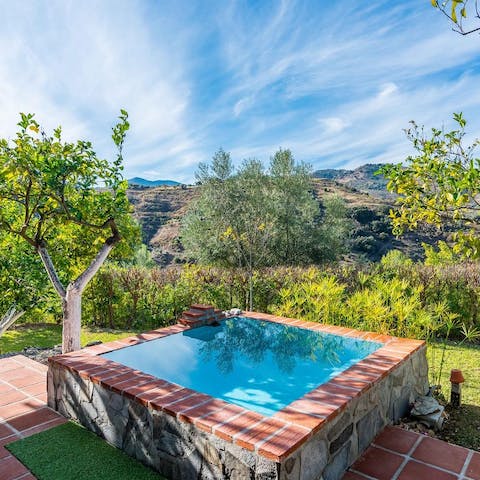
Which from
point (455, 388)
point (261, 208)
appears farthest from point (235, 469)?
Result: point (261, 208)

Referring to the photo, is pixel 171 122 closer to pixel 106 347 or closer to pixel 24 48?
pixel 24 48

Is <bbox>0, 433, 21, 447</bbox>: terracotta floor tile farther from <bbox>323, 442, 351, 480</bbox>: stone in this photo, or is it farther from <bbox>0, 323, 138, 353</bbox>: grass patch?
<bbox>0, 323, 138, 353</bbox>: grass patch

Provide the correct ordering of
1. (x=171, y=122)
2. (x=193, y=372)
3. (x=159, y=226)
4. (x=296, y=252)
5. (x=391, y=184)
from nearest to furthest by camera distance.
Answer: (x=391, y=184) → (x=193, y=372) → (x=171, y=122) → (x=296, y=252) → (x=159, y=226)

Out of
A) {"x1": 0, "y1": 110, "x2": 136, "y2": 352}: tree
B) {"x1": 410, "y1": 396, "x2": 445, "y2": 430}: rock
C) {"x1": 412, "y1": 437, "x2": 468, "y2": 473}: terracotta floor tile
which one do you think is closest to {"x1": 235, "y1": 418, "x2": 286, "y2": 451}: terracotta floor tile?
{"x1": 412, "y1": 437, "x2": 468, "y2": 473}: terracotta floor tile

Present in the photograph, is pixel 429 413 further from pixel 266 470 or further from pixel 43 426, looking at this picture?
pixel 43 426

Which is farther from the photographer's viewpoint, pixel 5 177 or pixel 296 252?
pixel 296 252

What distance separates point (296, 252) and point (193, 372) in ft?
48.4

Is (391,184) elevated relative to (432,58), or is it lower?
lower

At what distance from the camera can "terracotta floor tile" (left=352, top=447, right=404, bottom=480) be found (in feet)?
10.3

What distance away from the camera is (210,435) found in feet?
9.11

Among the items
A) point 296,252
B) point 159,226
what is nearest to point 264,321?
point 296,252

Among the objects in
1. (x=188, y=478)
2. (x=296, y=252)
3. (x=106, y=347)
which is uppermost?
(x=296, y=252)

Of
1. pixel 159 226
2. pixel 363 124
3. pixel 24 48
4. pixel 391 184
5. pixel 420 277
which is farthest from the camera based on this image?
pixel 159 226

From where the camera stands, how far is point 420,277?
9.18 metres
